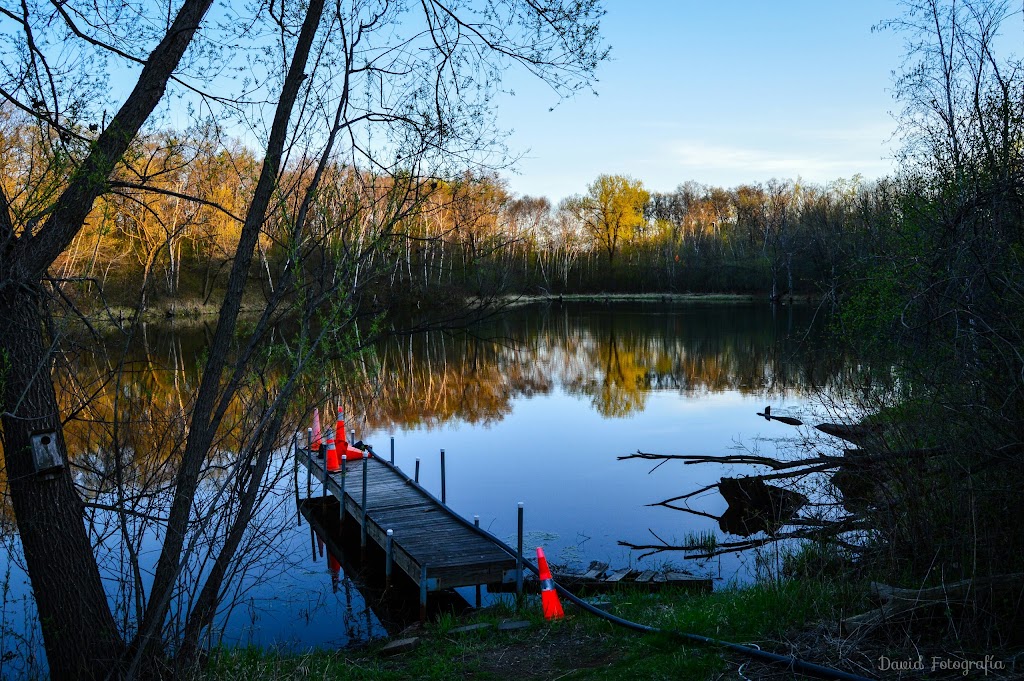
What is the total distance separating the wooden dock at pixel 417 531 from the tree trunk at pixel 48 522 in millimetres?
4322

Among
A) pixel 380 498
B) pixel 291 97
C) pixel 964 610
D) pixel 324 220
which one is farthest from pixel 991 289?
pixel 380 498

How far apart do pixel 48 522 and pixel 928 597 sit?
562 centimetres

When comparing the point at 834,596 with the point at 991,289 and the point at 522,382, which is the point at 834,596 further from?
the point at 522,382

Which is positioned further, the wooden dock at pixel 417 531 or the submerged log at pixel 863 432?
the wooden dock at pixel 417 531

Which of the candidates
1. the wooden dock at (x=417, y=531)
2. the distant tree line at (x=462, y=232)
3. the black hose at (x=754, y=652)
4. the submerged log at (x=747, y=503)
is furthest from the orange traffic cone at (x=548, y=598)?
the submerged log at (x=747, y=503)

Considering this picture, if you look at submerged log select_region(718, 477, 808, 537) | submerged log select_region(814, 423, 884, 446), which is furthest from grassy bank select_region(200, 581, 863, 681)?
submerged log select_region(718, 477, 808, 537)

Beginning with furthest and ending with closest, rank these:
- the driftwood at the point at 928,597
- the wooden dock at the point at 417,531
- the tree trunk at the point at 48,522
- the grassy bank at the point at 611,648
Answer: the wooden dock at the point at 417,531 < the grassy bank at the point at 611,648 < the tree trunk at the point at 48,522 < the driftwood at the point at 928,597

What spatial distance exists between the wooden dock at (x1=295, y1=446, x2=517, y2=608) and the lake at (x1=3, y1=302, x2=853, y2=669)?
0.88 metres

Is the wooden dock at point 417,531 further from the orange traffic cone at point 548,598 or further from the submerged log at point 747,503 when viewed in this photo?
the submerged log at point 747,503

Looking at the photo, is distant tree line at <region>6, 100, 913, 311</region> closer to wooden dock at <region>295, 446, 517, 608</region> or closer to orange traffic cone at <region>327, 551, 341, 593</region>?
wooden dock at <region>295, 446, 517, 608</region>

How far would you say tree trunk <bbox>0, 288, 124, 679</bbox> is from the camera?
504 centimetres

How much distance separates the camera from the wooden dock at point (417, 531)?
30.8 feet

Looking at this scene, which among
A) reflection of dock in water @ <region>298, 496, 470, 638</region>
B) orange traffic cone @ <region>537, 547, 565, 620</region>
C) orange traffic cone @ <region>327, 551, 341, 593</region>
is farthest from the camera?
orange traffic cone @ <region>327, 551, 341, 593</region>

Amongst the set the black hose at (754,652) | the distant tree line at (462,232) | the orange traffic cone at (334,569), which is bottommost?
the orange traffic cone at (334,569)
